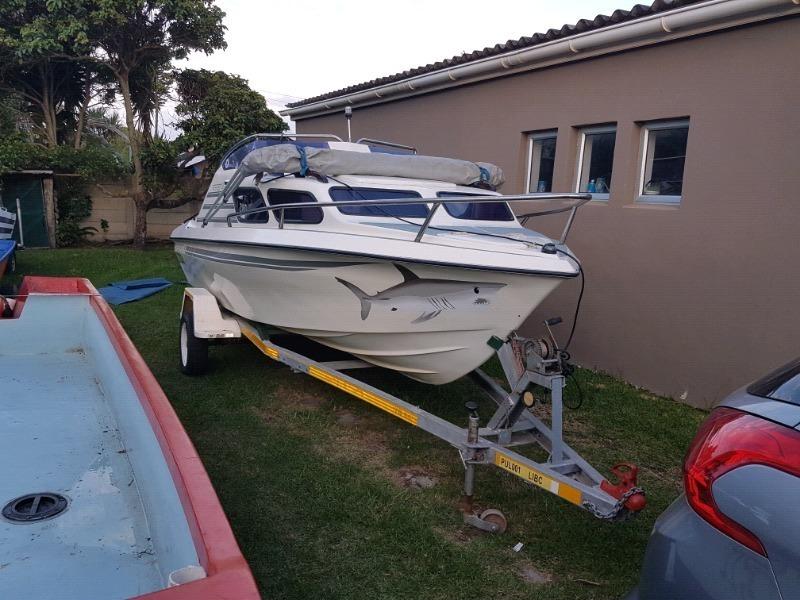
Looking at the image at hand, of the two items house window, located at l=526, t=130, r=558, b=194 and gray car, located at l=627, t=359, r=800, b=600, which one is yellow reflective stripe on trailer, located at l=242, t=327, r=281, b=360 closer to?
gray car, located at l=627, t=359, r=800, b=600

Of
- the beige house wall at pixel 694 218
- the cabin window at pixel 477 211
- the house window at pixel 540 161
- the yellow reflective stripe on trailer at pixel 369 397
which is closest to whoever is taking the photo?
the yellow reflective stripe on trailer at pixel 369 397

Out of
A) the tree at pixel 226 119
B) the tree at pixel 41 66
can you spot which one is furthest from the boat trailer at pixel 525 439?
the tree at pixel 41 66

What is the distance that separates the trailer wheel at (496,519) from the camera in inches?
137

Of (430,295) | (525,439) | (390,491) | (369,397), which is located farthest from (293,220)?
(525,439)

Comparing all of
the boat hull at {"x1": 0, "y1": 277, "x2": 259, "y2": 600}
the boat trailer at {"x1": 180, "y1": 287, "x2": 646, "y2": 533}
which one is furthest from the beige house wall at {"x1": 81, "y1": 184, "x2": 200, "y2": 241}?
the boat trailer at {"x1": 180, "y1": 287, "x2": 646, "y2": 533}

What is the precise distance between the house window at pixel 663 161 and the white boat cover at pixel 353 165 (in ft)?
5.85

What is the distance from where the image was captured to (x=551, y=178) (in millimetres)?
Answer: 7156

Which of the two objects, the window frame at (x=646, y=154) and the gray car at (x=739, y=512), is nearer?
the gray car at (x=739, y=512)

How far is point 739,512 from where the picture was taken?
1478 mm

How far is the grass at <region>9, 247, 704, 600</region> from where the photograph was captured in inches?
122

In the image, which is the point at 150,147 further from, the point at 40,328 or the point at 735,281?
the point at 735,281

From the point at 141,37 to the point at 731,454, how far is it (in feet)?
53.2

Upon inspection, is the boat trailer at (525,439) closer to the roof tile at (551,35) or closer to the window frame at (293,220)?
the window frame at (293,220)

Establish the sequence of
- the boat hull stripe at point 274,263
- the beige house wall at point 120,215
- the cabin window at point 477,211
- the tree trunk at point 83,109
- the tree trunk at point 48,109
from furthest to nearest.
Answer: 1. the tree trunk at point 83,109
2. the tree trunk at point 48,109
3. the beige house wall at point 120,215
4. the cabin window at point 477,211
5. the boat hull stripe at point 274,263
